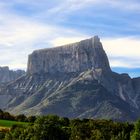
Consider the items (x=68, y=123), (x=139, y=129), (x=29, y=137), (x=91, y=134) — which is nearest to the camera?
(x=139, y=129)

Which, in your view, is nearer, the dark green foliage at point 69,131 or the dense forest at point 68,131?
the dense forest at point 68,131

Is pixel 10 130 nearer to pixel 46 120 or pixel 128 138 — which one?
pixel 46 120

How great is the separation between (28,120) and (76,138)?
2091 inches

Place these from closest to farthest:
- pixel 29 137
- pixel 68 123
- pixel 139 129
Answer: pixel 139 129 → pixel 29 137 → pixel 68 123

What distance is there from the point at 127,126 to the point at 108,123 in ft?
21.1

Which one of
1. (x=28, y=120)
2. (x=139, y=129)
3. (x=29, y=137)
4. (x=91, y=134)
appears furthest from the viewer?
(x=28, y=120)

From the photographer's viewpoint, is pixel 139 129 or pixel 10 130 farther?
pixel 10 130

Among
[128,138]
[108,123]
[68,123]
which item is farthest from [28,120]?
[128,138]

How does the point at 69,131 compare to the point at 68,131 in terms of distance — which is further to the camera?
the point at 69,131

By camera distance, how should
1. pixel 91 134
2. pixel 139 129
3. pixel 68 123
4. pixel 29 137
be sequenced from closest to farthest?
pixel 139 129, pixel 29 137, pixel 91 134, pixel 68 123

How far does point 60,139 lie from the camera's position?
→ 14675cm

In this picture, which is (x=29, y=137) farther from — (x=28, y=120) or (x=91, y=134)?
(x=28, y=120)

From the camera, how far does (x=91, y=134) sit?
15175 cm

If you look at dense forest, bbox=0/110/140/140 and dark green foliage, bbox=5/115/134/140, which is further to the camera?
dark green foliage, bbox=5/115/134/140
